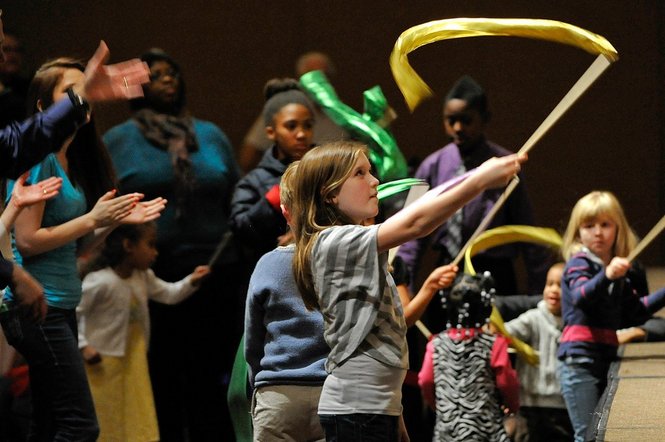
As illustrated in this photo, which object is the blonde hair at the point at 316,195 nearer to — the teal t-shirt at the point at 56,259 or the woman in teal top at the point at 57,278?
→ the woman in teal top at the point at 57,278

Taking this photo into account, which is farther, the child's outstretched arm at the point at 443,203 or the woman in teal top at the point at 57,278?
the woman in teal top at the point at 57,278

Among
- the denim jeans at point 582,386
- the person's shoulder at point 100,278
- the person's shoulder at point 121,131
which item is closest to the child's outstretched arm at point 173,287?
the person's shoulder at point 100,278

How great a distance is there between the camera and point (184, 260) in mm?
5102

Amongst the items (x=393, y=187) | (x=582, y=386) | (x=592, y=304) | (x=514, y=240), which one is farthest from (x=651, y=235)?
(x=393, y=187)

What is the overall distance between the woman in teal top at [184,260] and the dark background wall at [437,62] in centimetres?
151

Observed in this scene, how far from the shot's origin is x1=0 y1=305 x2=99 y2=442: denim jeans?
12.1 feet

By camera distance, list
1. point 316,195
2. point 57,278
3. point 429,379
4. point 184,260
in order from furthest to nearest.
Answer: point 184,260
point 429,379
point 57,278
point 316,195

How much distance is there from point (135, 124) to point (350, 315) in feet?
8.67

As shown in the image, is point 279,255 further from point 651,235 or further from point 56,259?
point 651,235

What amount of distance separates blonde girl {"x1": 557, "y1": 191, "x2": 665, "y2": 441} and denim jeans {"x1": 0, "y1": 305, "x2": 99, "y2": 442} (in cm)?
172

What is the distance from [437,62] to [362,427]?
4.20 meters

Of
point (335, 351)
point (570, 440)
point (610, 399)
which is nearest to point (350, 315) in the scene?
point (335, 351)

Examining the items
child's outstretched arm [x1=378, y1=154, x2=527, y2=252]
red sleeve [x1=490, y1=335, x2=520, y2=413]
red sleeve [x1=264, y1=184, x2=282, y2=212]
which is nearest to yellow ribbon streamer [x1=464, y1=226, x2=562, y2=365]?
red sleeve [x1=490, y1=335, x2=520, y2=413]

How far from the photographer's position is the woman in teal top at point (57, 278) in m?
3.69
